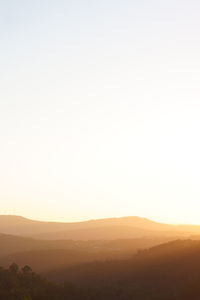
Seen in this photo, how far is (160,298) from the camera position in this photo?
57.9 m

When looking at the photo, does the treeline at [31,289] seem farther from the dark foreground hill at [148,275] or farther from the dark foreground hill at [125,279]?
the dark foreground hill at [148,275]

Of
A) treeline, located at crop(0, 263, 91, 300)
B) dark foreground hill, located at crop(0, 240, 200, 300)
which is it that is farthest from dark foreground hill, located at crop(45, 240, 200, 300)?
treeline, located at crop(0, 263, 91, 300)

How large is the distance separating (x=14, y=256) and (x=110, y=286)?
187 ft

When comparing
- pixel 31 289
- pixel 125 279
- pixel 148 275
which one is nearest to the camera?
pixel 31 289

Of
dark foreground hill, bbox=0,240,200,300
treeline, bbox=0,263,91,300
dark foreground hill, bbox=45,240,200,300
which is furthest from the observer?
dark foreground hill, bbox=45,240,200,300

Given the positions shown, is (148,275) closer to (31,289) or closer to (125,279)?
(125,279)

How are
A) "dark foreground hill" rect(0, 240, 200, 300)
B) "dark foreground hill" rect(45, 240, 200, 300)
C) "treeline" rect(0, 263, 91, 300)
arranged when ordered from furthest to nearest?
"dark foreground hill" rect(45, 240, 200, 300) < "dark foreground hill" rect(0, 240, 200, 300) < "treeline" rect(0, 263, 91, 300)

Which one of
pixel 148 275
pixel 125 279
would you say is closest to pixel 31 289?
pixel 125 279

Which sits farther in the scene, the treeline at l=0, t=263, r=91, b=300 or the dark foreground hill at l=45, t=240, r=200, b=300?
the dark foreground hill at l=45, t=240, r=200, b=300

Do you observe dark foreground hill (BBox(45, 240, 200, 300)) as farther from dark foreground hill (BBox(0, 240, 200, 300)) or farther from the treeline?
the treeline

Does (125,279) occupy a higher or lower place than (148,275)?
lower

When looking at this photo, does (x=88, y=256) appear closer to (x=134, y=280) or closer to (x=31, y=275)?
(x=134, y=280)

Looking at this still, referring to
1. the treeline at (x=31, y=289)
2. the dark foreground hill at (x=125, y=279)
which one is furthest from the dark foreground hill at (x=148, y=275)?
the treeline at (x=31, y=289)

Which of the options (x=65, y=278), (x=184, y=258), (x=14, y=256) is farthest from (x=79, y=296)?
(x=14, y=256)
